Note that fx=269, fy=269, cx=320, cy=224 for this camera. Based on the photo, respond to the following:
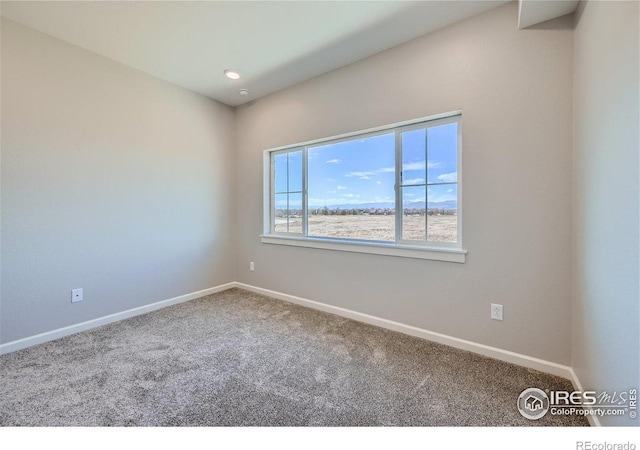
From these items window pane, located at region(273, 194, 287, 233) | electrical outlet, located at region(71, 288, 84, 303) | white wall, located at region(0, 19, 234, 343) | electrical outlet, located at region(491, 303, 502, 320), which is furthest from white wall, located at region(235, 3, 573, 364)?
electrical outlet, located at region(71, 288, 84, 303)

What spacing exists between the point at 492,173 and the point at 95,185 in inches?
133

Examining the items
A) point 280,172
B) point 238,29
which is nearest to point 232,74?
point 238,29

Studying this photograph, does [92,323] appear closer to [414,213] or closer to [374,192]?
[374,192]

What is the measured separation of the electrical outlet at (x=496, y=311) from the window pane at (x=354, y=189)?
0.96m

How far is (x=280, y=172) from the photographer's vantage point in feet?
11.4

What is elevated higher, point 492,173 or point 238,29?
point 238,29

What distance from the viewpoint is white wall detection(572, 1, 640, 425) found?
103 centimetres

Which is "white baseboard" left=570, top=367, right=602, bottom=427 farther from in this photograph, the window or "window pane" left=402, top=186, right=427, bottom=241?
"window pane" left=402, top=186, right=427, bottom=241

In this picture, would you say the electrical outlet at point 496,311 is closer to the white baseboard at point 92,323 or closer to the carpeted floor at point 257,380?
the carpeted floor at point 257,380

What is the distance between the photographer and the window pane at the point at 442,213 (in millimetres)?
2189

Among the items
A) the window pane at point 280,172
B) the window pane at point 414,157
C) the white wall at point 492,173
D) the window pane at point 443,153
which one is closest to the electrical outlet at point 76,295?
the window pane at point 280,172

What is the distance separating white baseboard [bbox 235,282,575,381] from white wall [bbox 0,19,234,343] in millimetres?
1549

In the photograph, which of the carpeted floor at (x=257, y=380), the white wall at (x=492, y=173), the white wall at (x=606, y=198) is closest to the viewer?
the white wall at (x=606, y=198)

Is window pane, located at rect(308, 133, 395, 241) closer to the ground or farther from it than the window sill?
farther from it
